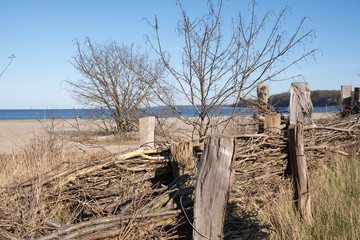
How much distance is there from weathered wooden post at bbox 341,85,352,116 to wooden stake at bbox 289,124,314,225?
5.10m

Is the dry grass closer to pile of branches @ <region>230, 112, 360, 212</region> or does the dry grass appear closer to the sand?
pile of branches @ <region>230, 112, 360, 212</region>

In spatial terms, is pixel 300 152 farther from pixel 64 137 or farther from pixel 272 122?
pixel 64 137

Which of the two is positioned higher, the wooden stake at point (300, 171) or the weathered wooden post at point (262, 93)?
the weathered wooden post at point (262, 93)

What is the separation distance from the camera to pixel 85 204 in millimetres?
3246

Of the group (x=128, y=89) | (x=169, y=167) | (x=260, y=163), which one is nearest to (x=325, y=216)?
(x=260, y=163)

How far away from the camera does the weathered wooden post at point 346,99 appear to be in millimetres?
8383

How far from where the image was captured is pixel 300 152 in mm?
3867

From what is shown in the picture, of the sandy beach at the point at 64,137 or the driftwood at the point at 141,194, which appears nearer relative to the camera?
the driftwood at the point at 141,194

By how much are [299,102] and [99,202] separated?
312 centimetres

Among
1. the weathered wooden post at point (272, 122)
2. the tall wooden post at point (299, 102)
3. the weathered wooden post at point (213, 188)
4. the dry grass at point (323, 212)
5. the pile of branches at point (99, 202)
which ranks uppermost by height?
the tall wooden post at point (299, 102)

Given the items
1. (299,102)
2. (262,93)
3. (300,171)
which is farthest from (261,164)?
(262,93)

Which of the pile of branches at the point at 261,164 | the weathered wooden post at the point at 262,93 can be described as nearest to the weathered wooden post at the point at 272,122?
the pile of branches at the point at 261,164

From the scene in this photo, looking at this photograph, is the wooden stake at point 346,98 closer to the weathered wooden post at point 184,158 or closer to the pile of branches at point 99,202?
the weathered wooden post at point 184,158

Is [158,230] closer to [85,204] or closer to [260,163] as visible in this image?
[85,204]
